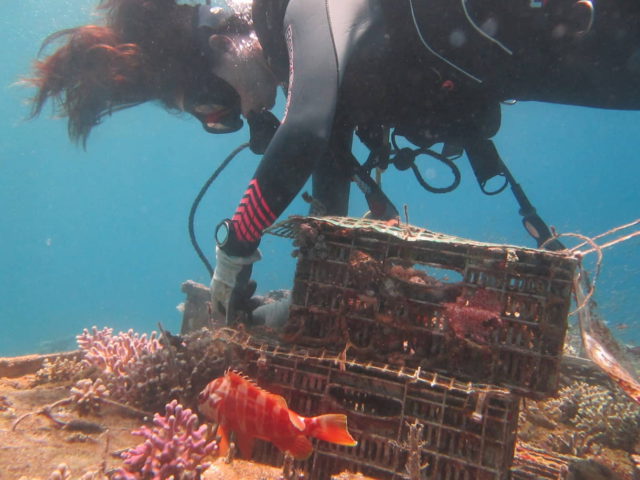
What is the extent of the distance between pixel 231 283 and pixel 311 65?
178 cm

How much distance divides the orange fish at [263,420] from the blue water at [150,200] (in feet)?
150

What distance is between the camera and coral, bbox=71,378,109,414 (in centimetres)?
280

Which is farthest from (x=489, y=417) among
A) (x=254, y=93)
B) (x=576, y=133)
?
(x=576, y=133)

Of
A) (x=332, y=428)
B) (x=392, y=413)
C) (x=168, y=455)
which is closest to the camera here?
(x=332, y=428)

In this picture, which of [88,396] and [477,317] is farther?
[88,396]

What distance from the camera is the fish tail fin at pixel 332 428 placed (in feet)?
5.92

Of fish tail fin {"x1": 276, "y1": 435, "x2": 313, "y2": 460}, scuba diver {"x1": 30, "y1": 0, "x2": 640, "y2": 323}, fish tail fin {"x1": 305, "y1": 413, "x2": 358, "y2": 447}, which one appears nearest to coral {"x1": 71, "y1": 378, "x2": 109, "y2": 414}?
scuba diver {"x1": 30, "y1": 0, "x2": 640, "y2": 323}

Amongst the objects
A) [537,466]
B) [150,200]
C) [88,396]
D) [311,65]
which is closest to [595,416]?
[537,466]

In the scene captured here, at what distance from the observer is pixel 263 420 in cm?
197

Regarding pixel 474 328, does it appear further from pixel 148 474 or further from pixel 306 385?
pixel 148 474

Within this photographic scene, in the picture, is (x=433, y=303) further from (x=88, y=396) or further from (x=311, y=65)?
(x=88, y=396)

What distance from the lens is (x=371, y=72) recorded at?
11.9 ft

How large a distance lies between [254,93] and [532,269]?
117 inches

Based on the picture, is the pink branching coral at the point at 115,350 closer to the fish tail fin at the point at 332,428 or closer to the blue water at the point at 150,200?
the fish tail fin at the point at 332,428
